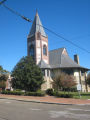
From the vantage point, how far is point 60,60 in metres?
41.1

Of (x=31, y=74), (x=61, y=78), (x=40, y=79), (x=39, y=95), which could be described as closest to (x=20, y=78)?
(x=31, y=74)

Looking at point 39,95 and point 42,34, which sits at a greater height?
point 42,34

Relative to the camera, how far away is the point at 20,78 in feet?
93.7

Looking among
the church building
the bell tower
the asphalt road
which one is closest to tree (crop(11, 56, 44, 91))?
the church building

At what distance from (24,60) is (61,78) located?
34.1 ft

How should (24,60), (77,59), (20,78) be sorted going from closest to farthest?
(20,78)
(24,60)
(77,59)

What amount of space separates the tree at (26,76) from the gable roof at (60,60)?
1064 centimetres

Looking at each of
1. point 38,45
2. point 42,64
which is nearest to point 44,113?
point 42,64

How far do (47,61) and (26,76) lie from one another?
13401 mm

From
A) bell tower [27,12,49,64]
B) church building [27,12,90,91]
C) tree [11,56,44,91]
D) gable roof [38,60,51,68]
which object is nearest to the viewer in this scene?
tree [11,56,44,91]

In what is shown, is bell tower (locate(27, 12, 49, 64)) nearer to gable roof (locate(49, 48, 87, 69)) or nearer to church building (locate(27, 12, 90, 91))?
church building (locate(27, 12, 90, 91))

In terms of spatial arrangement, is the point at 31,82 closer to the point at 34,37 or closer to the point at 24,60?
the point at 24,60

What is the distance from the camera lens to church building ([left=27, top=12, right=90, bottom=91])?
37.7 metres

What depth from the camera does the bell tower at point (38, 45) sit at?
128 feet
